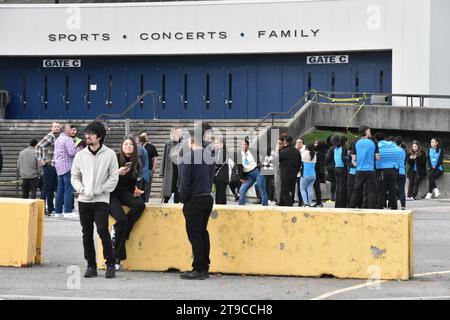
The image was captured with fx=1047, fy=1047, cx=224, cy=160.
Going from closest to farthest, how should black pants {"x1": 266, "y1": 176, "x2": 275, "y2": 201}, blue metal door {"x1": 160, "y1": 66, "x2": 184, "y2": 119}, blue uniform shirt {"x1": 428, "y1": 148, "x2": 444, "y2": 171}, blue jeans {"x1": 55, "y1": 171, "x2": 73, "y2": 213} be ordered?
blue jeans {"x1": 55, "y1": 171, "x2": 73, "y2": 213}, black pants {"x1": 266, "y1": 176, "x2": 275, "y2": 201}, blue uniform shirt {"x1": 428, "y1": 148, "x2": 444, "y2": 171}, blue metal door {"x1": 160, "y1": 66, "x2": 184, "y2": 119}

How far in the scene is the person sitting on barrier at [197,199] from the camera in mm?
12180

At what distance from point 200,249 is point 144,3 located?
89.4 ft

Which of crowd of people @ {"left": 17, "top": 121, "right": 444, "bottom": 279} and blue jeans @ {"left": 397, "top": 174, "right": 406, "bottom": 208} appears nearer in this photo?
crowd of people @ {"left": 17, "top": 121, "right": 444, "bottom": 279}

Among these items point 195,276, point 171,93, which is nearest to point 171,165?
point 195,276

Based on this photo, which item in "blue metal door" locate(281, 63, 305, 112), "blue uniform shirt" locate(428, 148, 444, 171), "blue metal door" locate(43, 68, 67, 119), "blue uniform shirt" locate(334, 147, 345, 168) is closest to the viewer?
"blue uniform shirt" locate(334, 147, 345, 168)

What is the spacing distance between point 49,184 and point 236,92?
19692 millimetres

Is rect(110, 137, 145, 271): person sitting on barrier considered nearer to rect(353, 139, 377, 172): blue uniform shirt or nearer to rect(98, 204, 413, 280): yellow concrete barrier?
rect(98, 204, 413, 280): yellow concrete barrier

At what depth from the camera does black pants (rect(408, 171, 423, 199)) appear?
26891mm

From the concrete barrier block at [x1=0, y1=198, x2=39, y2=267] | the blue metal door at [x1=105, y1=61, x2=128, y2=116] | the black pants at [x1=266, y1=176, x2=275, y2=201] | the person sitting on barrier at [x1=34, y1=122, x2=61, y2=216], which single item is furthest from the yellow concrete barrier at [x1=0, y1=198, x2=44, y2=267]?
the blue metal door at [x1=105, y1=61, x2=128, y2=116]

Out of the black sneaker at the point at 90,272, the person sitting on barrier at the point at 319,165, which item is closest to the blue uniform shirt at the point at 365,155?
the person sitting on barrier at the point at 319,165

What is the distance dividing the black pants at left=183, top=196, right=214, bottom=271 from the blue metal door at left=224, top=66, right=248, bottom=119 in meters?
27.0

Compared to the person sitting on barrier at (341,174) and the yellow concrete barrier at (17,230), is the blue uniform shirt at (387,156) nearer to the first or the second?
the person sitting on barrier at (341,174)

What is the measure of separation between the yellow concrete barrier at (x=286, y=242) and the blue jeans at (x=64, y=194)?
6.51 metres

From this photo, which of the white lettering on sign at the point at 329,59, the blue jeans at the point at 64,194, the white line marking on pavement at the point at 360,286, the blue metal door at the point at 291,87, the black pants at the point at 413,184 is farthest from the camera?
the blue metal door at the point at 291,87
